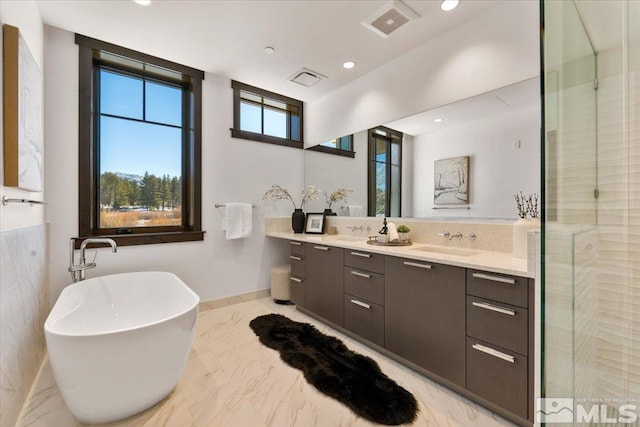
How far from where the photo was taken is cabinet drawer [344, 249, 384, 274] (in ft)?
6.75

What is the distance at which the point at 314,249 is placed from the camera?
2.68 meters

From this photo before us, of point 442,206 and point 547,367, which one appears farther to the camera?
point 442,206

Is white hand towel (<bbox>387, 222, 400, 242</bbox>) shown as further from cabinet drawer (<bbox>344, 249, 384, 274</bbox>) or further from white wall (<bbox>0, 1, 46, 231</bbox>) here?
white wall (<bbox>0, 1, 46, 231</bbox>)

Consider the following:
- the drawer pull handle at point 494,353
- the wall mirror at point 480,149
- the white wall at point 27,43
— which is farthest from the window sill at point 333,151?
the white wall at point 27,43

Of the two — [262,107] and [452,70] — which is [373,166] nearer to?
[452,70]

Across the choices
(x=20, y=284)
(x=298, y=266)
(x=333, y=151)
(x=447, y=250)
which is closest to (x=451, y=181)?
(x=447, y=250)

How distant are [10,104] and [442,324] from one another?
2.56 m

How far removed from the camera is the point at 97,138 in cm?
248

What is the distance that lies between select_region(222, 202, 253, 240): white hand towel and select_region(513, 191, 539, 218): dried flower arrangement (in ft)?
8.11

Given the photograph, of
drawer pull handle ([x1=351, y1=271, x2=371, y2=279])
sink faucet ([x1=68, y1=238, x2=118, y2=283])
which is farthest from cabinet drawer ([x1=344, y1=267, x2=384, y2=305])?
sink faucet ([x1=68, y1=238, x2=118, y2=283])

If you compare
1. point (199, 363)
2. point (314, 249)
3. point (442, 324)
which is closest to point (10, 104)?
point (199, 363)

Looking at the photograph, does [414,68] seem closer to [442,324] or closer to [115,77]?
[442,324]

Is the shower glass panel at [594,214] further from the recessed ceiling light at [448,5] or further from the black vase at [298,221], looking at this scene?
the black vase at [298,221]

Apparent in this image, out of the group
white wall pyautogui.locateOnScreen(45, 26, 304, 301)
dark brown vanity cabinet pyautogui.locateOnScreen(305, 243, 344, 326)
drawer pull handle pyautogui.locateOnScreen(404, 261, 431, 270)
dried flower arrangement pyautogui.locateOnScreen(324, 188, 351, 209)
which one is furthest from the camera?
dried flower arrangement pyautogui.locateOnScreen(324, 188, 351, 209)
